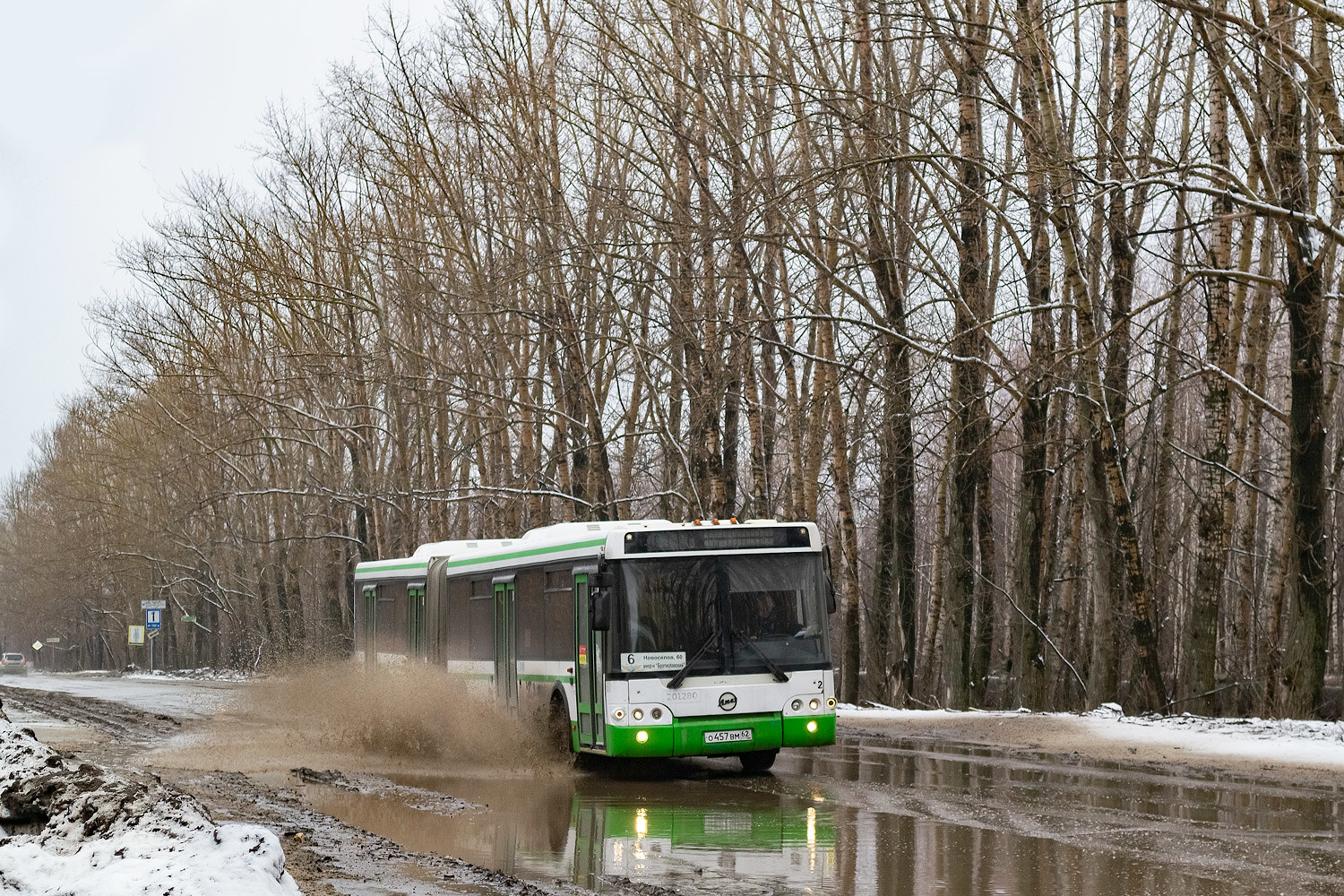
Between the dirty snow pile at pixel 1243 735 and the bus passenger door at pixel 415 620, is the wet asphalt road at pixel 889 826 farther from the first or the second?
the bus passenger door at pixel 415 620

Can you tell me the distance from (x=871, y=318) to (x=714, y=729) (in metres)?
17.0

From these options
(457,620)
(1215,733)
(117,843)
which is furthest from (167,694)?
(117,843)

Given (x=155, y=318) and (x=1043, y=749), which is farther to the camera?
(x=155, y=318)

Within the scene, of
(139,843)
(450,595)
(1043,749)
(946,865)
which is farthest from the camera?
(450,595)

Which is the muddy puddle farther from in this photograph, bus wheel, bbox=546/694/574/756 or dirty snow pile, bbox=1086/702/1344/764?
dirty snow pile, bbox=1086/702/1344/764

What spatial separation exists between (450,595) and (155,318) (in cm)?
3329

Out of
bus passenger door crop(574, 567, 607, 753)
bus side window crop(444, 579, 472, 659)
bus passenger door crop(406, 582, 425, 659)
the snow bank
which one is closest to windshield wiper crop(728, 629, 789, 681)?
bus passenger door crop(574, 567, 607, 753)

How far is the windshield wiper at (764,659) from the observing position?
54.4ft

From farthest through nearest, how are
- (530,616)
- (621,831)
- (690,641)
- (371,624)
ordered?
1. (371,624)
2. (530,616)
3. (690,641)
4. (621,831)

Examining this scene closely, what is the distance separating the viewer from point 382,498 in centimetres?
4253

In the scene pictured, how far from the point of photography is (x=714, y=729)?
53.3ft

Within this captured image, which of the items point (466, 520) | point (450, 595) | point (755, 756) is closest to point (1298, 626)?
point (755, 756)

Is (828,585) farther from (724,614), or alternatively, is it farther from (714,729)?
(714,729)

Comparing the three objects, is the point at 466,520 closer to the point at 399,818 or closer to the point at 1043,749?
the point at 1043,749
